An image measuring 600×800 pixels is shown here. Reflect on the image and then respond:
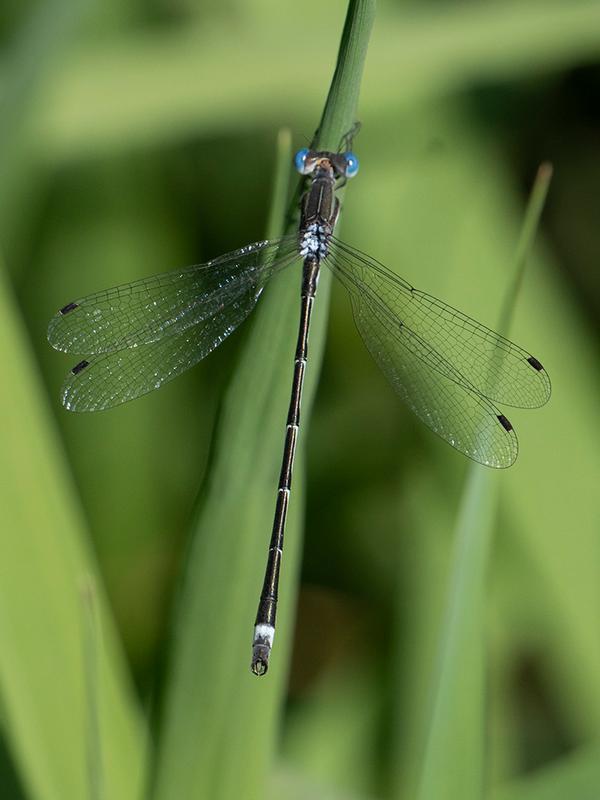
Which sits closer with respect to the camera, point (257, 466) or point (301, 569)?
point (257, 466)

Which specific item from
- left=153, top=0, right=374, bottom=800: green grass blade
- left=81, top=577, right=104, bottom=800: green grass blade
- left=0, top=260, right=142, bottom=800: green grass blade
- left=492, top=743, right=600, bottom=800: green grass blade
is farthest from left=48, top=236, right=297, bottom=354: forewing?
left=492, top=743, right=600, bottom=800: green grass blade

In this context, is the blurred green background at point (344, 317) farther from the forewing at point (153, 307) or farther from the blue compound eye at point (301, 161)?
the blue compound eye at point (301, 161)

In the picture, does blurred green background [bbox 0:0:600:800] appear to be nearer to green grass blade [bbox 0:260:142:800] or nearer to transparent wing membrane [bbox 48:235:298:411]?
green grass blade [bbox 0:260:142:800]

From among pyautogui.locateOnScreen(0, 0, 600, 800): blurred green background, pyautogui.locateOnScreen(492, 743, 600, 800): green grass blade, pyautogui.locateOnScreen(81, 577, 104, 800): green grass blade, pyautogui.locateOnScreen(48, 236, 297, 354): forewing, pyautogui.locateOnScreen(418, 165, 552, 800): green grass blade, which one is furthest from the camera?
pyautogui.locateOnScreen(0, 0, 600, 800): blurred green background

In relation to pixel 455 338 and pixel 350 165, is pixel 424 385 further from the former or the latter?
pixel 350 165

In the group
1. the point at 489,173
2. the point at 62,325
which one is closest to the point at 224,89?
the point at 62,325

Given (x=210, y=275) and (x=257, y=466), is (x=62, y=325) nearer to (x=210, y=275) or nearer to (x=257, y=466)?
(x=210, y=275)

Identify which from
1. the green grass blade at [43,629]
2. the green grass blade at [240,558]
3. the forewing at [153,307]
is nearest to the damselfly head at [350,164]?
the forewing at [153,307]
